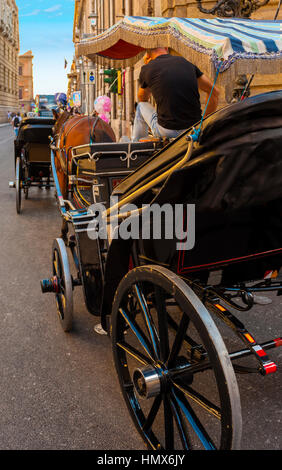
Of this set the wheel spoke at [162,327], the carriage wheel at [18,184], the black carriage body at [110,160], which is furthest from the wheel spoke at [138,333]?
the carriage wheel at [18,184]

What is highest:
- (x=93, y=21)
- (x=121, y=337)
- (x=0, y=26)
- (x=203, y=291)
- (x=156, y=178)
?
(x=0, y=26)

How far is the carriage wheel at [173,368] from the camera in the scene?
1.72m

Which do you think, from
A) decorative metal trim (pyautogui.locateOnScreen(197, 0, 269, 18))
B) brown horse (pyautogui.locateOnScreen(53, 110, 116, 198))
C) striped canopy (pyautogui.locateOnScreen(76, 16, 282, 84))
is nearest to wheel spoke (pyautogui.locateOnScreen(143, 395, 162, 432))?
striped canopy (pyautogui.locateOnScreen(76, 16, 282, 84))

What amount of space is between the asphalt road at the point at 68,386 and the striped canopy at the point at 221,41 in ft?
6.93

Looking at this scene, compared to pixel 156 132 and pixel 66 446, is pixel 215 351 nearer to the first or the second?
pixel 66 446

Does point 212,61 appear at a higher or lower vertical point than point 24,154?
higher

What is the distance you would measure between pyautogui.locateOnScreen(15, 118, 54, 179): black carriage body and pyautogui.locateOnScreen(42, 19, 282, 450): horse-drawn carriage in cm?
615

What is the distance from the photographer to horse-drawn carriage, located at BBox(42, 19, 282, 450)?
6.10 ft

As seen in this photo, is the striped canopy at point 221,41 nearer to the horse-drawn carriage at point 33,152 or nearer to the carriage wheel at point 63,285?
the carriage wheel at point 63,285

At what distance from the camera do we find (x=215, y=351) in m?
1.73

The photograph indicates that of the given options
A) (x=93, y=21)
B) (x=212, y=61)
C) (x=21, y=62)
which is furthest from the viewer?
(x=21, y=62)

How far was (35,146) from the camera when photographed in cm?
852
